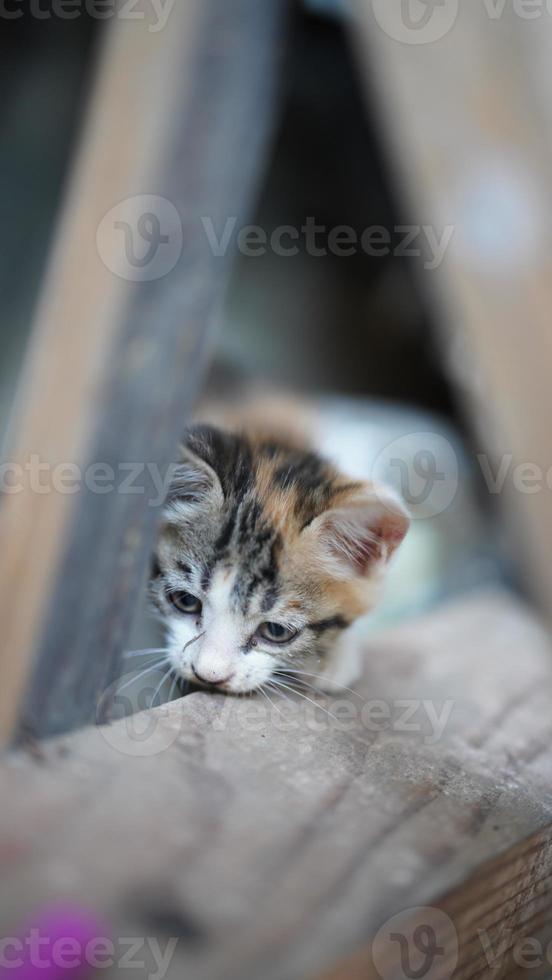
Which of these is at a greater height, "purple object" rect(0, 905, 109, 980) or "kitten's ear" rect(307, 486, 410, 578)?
"kitten's ear" rect(307, 486, 410, 578)

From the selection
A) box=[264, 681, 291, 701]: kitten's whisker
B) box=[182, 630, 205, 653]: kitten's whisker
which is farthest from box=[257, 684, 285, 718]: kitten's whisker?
box=[182, 630, 205, 653]: kitten's whisker

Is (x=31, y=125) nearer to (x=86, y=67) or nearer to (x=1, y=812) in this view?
(x=86, y=67)

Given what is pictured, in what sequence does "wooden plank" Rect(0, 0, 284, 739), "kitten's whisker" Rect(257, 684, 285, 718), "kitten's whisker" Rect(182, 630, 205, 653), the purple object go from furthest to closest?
1. "kitten's whisker" Rect(182, 630, 205, 653)
2. "kitten's whisker" Rect(257, 684, 285, 718)
3. "wooden plank" Rect(0, 0, 284, 739)
4. the purple object

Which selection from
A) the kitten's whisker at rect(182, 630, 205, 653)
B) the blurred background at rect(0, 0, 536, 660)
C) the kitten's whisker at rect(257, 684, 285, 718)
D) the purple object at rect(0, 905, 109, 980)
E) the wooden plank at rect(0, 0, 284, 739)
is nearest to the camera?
the purple object at rect(0, 905, 109, 980)

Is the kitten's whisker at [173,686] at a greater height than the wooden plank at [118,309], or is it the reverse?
the wooden plank at [118,309]

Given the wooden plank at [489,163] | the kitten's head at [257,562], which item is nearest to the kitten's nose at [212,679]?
the kitten's head at [257,562]

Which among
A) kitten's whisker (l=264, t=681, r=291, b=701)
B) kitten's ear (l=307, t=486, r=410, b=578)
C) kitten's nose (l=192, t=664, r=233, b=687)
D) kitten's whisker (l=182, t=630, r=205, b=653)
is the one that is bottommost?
kitten's whisker (l=264, t=681, r=291, b=701)

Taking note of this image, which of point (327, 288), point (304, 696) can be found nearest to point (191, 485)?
point (304, 696)

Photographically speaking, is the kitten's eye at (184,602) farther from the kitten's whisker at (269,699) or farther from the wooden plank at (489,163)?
the wooden plank at (489,163)

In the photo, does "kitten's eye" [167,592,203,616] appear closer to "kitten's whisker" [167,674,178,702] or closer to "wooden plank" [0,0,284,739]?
"kitten's whisker" [167,674,178,702]
